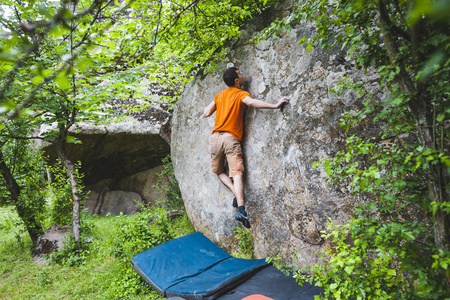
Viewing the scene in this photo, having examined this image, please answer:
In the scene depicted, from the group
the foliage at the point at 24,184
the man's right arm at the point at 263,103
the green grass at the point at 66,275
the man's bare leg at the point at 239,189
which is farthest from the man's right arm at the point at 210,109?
the foliage at the point at 24,184

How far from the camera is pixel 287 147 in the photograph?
3.06 m

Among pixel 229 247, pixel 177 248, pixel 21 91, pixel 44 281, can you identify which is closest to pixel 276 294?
pixel 229 247

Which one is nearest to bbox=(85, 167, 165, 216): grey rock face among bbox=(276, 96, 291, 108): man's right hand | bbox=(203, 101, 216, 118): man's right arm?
bbox=(203, 101, 216, 118): man's right arm

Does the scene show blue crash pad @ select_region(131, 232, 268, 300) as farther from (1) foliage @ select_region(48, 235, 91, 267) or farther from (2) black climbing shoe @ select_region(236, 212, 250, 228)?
(1) foliage @ select_region(48, 235, 91, 267)

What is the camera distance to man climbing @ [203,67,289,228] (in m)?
3.51

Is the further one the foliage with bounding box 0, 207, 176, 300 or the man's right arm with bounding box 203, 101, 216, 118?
the man's right arm with bounding box 203, 101, 216, 118

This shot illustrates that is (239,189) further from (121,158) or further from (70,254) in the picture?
(121,158)

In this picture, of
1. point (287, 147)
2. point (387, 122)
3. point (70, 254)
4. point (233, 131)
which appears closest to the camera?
point (387, 122)

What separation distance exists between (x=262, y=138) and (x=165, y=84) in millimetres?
3811

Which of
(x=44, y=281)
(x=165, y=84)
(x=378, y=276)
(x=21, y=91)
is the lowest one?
(x=44, y=281)

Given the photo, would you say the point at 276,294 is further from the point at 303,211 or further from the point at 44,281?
the point at 44,281

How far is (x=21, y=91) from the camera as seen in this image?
322 cm

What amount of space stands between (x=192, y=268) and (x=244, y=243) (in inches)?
29.3

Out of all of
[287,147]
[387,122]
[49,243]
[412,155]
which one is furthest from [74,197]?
[412,155]
